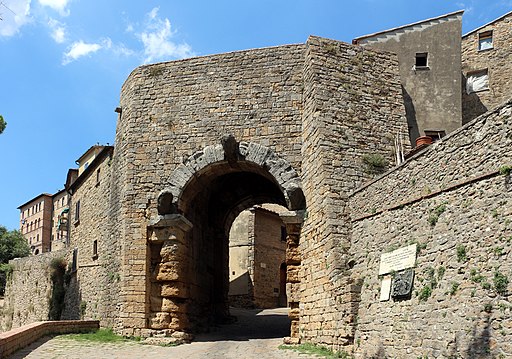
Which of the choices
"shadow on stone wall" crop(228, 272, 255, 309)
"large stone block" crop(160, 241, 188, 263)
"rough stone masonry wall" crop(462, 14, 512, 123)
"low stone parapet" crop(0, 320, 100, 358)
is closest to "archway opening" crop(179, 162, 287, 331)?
"large stone block" crop(160, 241, 188, 263)

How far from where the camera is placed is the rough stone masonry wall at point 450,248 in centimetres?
833

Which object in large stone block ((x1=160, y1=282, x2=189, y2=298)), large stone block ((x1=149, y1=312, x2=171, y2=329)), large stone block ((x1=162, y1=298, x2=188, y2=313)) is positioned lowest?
large stone block ((x1=149, y1=312, x2=171, y2=329))

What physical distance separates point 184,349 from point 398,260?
598 cm

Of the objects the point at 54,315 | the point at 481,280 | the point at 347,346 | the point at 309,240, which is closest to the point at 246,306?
the point at 54,315

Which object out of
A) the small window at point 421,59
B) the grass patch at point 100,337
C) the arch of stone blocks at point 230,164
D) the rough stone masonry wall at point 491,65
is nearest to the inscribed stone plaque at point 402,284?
the arch of stone blocks at point 230,164

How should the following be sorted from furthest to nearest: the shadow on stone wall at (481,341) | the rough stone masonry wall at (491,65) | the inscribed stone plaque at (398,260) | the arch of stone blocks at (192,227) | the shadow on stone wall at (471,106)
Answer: the rough stone masonry wall at (491,65) → the shadow on stone wall at (471,106) → the arch of stone blocks at (192,227) → the inscribed stone plaque at (398,260) → the shadow on stone wall at (481,341)

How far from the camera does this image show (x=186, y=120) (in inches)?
661

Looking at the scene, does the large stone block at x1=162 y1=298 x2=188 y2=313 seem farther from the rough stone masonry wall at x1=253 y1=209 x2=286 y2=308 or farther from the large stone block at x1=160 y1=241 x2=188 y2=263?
the rough stone masonry wall at x1=253 y1=209 x2=286 y2=308

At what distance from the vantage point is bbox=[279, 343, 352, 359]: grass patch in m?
12.1

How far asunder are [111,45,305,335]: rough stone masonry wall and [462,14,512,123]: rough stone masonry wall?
24.0 feet

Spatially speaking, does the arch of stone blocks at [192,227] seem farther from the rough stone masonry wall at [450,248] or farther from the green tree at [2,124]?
the green tree at [2,124]

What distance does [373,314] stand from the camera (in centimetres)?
1148

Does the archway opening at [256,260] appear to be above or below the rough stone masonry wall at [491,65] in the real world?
below

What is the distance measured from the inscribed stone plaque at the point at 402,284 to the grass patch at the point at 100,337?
7.64m
